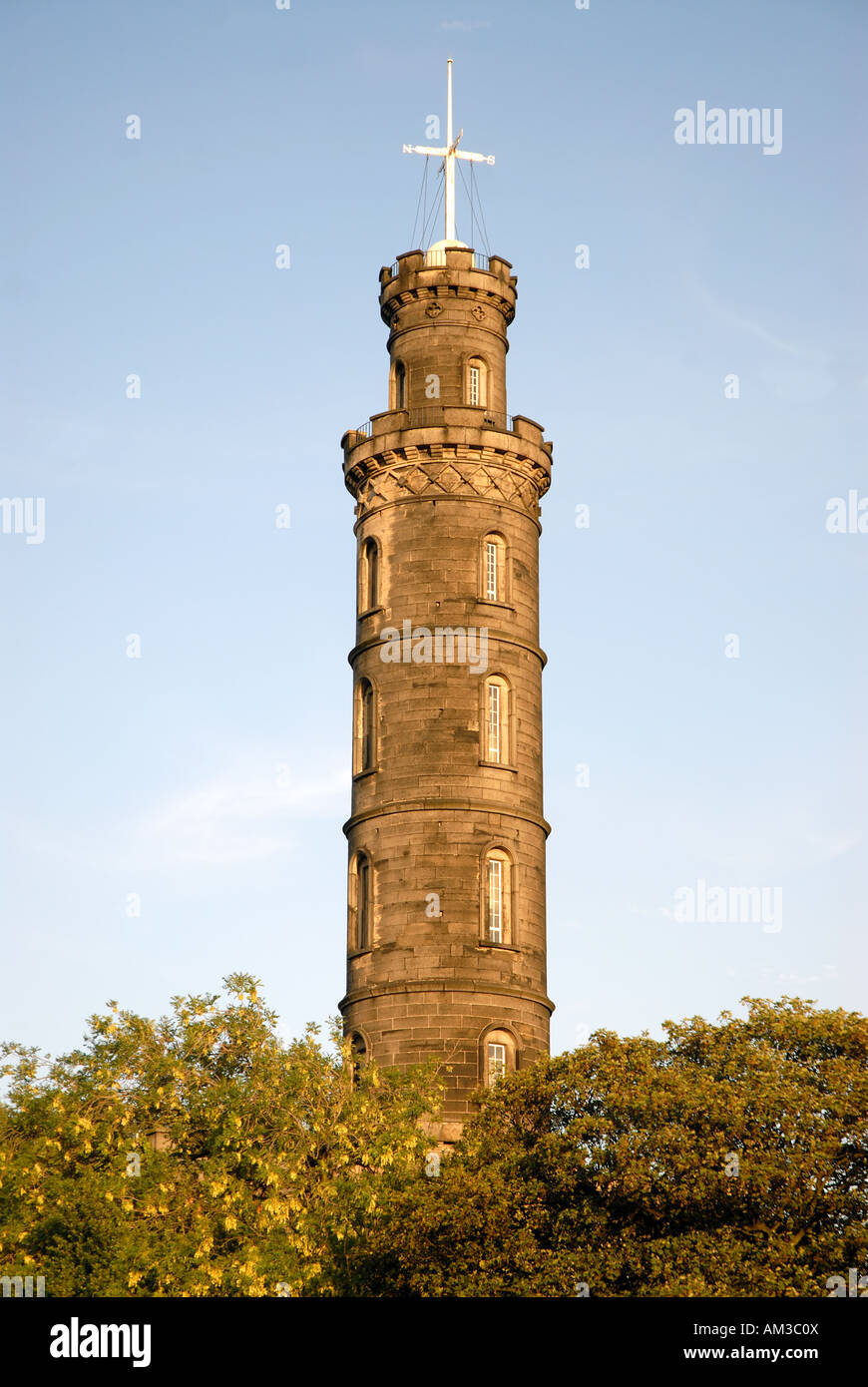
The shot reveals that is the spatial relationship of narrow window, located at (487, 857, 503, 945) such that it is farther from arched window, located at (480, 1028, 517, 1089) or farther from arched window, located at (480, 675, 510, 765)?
arched window, located at (480, 675, 510, 765)

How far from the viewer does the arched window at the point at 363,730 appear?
5569cm

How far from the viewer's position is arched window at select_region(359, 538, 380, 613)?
57531mm

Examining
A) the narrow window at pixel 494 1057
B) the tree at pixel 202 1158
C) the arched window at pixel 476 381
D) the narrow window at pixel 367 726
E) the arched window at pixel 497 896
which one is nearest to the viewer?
the tree at pixel 202 1158

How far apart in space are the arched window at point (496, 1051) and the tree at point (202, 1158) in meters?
2.88

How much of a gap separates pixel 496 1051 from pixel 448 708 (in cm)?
968

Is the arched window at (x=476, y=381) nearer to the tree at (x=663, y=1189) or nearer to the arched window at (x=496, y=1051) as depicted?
the arched window at (x=496, y=1051)

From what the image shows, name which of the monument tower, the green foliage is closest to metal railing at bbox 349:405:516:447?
the monument tower

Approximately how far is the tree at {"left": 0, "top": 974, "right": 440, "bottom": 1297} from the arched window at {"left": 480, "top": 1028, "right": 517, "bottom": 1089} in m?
2.88

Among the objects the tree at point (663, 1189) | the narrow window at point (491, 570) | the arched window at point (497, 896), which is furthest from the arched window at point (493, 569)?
the tree at point (663, 1189)

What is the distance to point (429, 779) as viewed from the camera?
54.1 meters

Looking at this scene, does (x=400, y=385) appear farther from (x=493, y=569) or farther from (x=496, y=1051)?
(x=496, y=1051)
